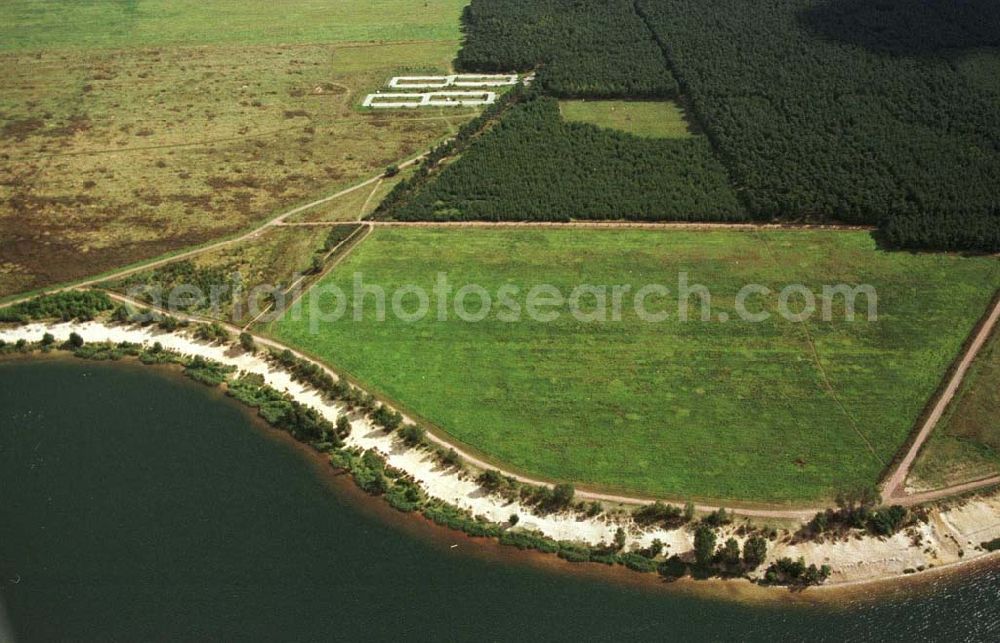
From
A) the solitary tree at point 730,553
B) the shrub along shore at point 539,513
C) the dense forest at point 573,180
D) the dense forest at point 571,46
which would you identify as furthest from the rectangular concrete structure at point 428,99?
the solitary tree at point 730,553

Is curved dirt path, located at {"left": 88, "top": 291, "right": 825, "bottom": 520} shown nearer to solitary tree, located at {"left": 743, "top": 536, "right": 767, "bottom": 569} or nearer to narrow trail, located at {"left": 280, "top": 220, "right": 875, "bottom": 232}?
solitary tree, located at {"left": 743, "top": 536, "right": 767, "bottom": 569}

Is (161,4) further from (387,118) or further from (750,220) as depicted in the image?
(750,220)

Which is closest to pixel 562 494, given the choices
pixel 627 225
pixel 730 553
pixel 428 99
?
pixel 730 553

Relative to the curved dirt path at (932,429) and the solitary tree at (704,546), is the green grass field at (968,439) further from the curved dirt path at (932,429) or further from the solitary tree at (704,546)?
the solitary tree at (704,546)

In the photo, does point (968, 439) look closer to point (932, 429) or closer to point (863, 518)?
point (932, 429)

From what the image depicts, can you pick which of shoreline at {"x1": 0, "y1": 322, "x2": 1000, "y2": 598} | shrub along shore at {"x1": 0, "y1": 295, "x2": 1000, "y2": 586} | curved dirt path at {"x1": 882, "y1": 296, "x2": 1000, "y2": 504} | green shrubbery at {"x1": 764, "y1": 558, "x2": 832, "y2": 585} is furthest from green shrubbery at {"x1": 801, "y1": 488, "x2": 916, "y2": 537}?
green shrubbery at {"x1": 764, "y1": 558, "x2": 832, "y2": 585}
